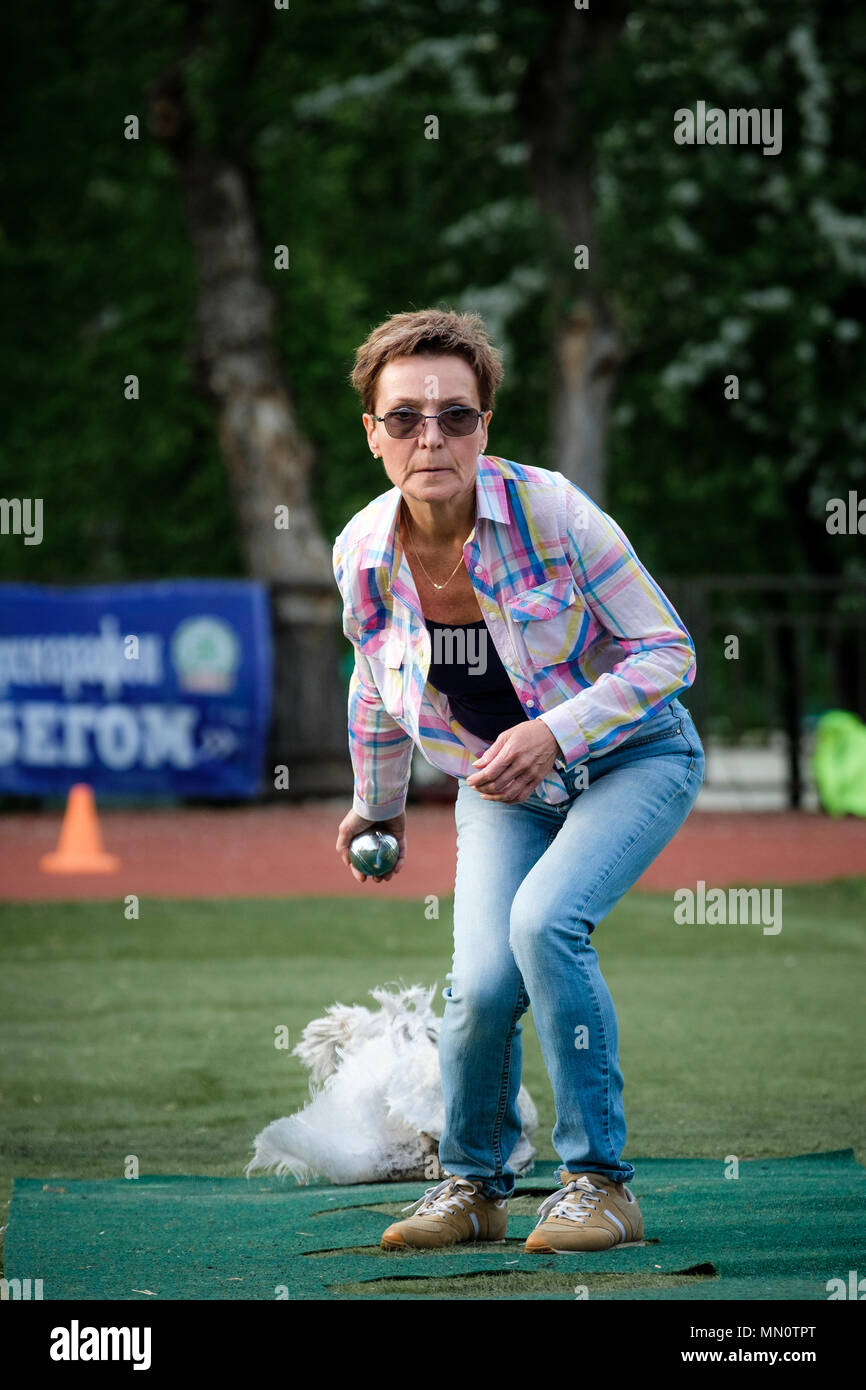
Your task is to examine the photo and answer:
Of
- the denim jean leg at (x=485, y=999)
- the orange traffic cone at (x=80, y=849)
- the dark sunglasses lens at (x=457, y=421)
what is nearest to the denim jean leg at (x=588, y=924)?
the denim jean leg at (x=485, y=999)

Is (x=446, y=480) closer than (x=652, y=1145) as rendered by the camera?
Yes

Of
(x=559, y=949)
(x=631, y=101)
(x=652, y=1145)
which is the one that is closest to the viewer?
(x=559, y=949)

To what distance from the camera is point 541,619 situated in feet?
13.5

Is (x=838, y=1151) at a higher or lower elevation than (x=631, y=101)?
lower

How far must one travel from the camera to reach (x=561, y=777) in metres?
4.28

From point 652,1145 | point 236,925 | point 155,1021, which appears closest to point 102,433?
point 236,925

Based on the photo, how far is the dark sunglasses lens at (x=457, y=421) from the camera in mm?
4141

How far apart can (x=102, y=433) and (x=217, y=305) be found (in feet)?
31.5

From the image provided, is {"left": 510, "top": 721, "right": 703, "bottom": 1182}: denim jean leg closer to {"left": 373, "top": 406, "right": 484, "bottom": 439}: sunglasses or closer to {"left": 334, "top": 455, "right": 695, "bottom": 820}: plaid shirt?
{"left": 334, "top": 455, "right": 695, "bottom": 820}: plaid shirt

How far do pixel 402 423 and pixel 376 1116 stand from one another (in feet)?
6.22

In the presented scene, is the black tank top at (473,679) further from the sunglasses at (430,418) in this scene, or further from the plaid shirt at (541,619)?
the sunglasses at (430,418)

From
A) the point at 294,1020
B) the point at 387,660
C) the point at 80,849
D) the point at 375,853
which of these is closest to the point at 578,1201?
the point at 375,853
